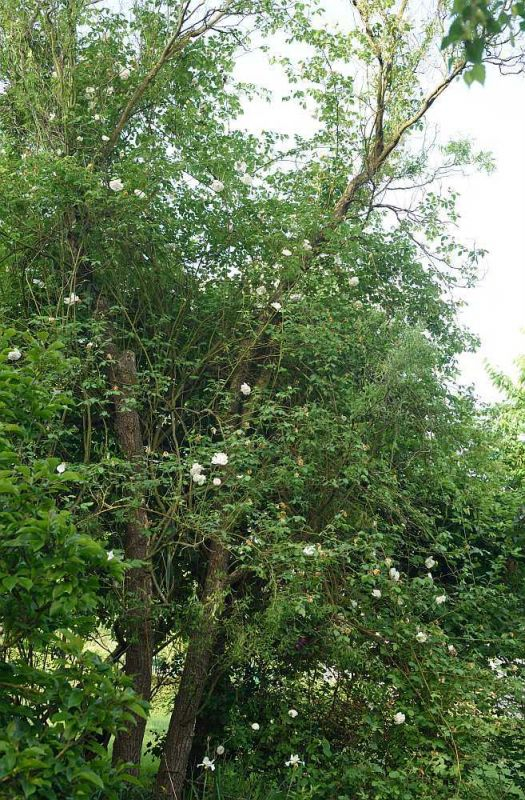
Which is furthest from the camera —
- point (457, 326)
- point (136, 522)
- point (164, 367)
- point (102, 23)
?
point (457, 326)

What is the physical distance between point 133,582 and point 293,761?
161 cm

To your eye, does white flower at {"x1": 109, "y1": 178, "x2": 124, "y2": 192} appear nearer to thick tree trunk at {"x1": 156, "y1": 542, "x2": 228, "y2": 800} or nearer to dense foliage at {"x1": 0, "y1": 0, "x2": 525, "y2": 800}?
dense foliage at {"x1": 0, "y1": 0, "x2": 525, "y2": 800}

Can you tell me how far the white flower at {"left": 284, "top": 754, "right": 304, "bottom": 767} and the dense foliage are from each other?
0.02 meters

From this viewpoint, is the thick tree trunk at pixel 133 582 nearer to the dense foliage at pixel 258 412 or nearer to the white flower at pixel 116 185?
the dense foliage at pixel 258 412

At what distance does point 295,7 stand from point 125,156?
2409 mm

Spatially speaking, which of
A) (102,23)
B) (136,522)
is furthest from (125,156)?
(136,522)

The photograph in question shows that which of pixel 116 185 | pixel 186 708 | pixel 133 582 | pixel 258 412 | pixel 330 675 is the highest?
pixel 116 185

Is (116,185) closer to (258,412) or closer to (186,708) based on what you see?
(258,412)

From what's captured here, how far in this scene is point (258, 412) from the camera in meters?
6.81

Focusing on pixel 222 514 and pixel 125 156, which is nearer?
pixel 222 514

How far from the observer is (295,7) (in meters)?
8.23

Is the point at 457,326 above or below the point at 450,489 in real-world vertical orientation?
above

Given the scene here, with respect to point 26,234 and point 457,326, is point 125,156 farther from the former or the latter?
point 457,326

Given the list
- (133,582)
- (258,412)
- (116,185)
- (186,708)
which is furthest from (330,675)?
(116,185)
